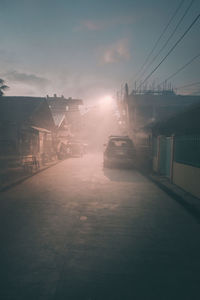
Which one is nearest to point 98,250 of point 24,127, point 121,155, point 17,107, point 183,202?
point 183,202

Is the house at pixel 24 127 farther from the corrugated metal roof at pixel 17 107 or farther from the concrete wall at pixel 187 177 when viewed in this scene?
the concrete wall at pixel 187 177

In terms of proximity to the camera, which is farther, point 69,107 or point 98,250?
point 69,107

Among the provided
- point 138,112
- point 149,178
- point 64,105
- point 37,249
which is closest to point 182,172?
point 149,178

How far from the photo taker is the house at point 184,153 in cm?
675

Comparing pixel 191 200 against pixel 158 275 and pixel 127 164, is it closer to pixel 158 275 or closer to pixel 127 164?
pixel 158 275

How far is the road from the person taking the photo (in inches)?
92.8

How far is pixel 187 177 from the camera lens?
23.7 feet

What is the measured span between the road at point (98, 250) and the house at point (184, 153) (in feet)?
5.52

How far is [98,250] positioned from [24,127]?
11.2 metres

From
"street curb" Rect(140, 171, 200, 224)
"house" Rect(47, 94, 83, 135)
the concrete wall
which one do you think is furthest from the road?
"house" Rect(47, 94, 83, 135)

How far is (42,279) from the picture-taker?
98.5 inches

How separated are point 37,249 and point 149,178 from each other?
7.83m

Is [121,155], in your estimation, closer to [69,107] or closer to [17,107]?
[17,107]

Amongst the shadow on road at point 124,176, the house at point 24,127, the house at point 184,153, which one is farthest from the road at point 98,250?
the house at point 24,127
